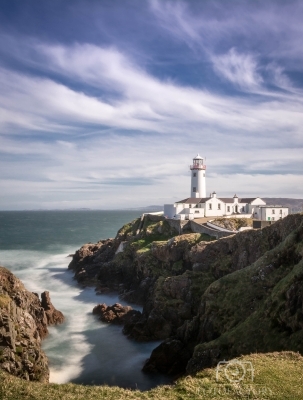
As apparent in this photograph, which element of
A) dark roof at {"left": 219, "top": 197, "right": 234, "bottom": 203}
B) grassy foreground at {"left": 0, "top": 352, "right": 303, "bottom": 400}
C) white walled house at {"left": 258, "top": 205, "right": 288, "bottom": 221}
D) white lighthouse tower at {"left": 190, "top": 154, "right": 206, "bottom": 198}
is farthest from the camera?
white lighthouse tower at {"left": 190, "top": 154, "right": 206, "bottom": 198}

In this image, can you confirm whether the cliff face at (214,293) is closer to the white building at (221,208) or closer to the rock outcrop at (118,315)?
the rock outcrop at (118,315)

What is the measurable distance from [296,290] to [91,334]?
69.7ft

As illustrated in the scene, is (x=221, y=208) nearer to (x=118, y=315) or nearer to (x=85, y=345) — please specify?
(x=118, y=315)

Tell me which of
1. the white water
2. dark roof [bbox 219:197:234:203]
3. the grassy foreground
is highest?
dark roof [bbox 219:197:234:203]

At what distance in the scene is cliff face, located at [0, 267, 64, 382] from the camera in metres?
24.6

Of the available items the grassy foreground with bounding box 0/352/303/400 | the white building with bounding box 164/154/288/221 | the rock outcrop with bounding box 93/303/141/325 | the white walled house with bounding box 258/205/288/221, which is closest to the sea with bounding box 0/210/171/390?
the rock outcrop with bounding box 93/303/141/325

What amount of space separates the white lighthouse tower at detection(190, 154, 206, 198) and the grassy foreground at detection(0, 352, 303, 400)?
2476 inches

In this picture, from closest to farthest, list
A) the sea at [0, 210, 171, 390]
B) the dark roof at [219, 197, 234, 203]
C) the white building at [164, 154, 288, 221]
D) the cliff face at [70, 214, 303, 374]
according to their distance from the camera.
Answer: the cliff face at [70, 214, 303, 374]
the sea at [0, 210, 171, 390]
the white building at [164, 154, 288, 221]
the dark roof at [219, 197, 234, 203]

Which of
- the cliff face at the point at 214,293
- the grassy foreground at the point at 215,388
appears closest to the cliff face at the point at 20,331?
the grassy foreground at the point at 215,388

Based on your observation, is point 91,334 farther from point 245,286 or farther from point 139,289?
point 245,286

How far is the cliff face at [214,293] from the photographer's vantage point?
2419cm

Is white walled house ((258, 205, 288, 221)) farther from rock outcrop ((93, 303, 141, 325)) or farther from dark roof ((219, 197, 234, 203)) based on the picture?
rock outcrop ((93, 303, 141, 325))

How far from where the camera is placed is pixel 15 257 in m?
81.1

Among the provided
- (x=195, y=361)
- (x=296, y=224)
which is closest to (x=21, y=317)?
(x=195, y=361)
